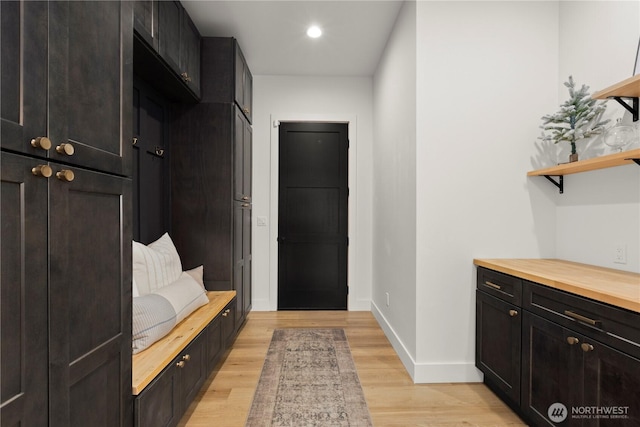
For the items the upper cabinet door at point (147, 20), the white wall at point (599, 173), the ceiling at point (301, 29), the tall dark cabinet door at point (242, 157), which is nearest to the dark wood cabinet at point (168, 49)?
the upper cabinet door at point (147, 20)

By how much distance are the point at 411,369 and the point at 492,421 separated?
596 mm

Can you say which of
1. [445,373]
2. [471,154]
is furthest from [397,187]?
[445,373]

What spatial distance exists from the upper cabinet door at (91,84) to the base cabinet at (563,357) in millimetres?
1994

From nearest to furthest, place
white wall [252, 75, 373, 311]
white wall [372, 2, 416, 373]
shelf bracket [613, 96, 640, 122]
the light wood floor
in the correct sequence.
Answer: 1. shelf bracket [613, 96, 640, 122]
2. the light wood floor
3. white wall [372, 2, 416, 373]
4. white wall [252, 75, 373, 311]

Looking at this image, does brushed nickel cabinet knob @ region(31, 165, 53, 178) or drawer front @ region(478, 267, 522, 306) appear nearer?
brushed nickel cabinet knob @ region(31, 165, 53, 178)

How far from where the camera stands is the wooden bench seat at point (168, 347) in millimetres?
1454

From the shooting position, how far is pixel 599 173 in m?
2.04

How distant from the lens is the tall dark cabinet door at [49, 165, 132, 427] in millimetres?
1011

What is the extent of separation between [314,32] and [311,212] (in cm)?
193

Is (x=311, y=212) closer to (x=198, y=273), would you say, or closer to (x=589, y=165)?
(x=198, y=273)

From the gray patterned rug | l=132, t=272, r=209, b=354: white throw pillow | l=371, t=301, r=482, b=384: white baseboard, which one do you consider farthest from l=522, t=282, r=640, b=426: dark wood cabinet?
l=132, t=272, r=209, b=354: white throw pillow

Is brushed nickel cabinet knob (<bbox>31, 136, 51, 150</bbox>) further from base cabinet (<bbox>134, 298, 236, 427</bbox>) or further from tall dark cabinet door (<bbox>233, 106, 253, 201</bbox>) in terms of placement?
tall dark cabinet door (<bbox>233, 106, 253, 201</bbox>)

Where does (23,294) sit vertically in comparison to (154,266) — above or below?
above

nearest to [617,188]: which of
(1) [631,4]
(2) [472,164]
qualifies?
(2) [472,164]
